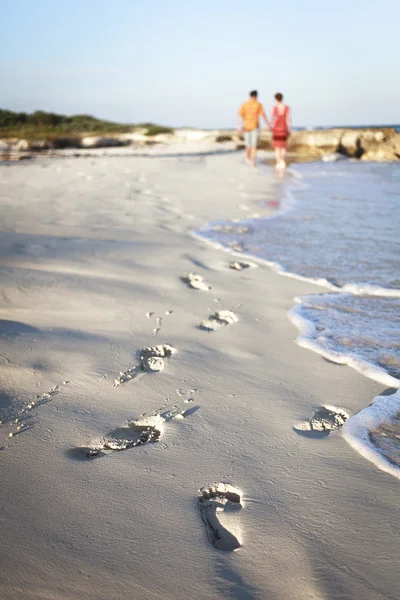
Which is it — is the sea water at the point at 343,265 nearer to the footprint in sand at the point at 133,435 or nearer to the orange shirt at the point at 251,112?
the footprint in sand at the point at 133,435

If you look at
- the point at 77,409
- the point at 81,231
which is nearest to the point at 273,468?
the point at 77,409

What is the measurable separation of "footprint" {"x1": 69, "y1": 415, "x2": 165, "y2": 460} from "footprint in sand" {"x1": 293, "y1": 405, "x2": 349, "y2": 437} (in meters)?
0.40

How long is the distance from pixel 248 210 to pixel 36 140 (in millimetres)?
17175

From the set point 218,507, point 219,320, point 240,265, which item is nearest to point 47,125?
point 240,265

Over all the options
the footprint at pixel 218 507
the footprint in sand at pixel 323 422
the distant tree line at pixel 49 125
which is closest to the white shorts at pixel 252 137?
the footprint in sand at pixel 323 422

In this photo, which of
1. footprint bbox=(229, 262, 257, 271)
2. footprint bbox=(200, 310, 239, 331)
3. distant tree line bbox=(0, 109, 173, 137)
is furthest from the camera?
distant tree line bbox=(0, 109, 173, 137)

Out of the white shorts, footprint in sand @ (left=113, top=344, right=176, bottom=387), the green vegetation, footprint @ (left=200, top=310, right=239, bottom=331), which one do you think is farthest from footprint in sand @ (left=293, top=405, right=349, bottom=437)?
the green vegetation

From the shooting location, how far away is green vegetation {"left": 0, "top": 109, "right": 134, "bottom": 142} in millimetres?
23656

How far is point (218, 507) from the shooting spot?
107cm

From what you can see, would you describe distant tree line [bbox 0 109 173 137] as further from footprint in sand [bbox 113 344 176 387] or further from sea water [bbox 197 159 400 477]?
footprint in sand [bbox 113 344 176 387]

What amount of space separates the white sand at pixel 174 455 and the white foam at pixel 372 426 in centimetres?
3

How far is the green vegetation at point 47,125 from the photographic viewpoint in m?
23.7

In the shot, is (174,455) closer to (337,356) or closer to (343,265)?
(337,356)

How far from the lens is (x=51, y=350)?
1700 mm
